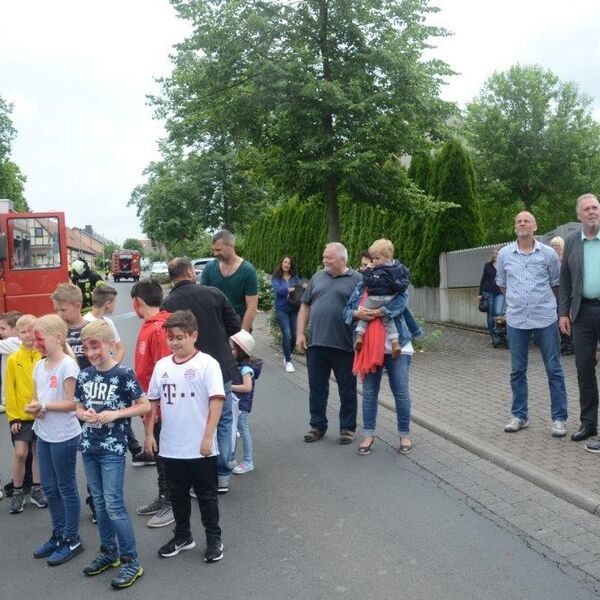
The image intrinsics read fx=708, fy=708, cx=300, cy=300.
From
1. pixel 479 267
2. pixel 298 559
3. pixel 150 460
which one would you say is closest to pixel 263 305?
pixel 479 267

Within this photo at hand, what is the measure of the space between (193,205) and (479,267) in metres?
19.5

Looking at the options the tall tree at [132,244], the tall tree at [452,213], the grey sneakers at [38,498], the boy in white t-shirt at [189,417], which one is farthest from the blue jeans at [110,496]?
the tall tree at [132,244]

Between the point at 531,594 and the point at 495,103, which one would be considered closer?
the point at 531,594

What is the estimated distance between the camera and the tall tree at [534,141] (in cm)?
4181

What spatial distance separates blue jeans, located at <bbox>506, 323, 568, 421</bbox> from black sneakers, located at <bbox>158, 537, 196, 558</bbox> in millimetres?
3507

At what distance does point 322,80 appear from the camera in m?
11.6

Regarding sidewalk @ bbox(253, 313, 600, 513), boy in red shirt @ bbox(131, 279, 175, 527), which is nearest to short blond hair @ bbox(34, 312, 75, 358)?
boy in red shirt @ bbox(131, 279, 175, 527)

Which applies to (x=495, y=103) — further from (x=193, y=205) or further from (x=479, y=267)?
(x=479, y=267)

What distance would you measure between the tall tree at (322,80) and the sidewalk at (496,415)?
3.63 meters

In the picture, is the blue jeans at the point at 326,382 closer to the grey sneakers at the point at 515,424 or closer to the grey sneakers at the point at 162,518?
the grey sneakers at the point at 515,424

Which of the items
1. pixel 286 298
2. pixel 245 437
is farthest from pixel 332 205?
pixel 245 437

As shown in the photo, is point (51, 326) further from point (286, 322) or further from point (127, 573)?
point (286, 322)

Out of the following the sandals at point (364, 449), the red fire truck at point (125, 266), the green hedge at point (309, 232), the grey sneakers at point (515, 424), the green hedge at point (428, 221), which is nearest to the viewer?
the sandals at point (364, 449)

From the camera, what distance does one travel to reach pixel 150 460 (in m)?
5.96
